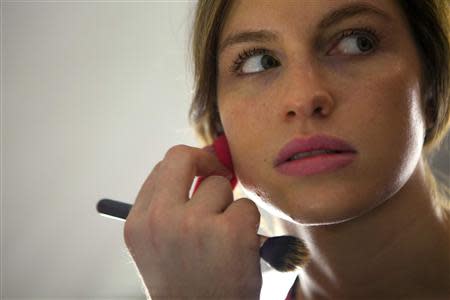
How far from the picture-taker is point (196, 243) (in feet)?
2.10

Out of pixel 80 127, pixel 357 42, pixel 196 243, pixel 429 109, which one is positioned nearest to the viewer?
pixel 196 243

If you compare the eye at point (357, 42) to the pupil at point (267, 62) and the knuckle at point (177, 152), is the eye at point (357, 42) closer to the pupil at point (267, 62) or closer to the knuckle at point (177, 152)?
the pupil at point (267, 62)

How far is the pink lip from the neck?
165 mm

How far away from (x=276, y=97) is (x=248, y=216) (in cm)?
20

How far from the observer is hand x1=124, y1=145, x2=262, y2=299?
0.63 meters

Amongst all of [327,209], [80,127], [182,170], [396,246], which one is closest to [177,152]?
[182,170]

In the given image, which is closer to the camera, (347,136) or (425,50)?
(347,136)

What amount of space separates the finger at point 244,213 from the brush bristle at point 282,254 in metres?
0.03

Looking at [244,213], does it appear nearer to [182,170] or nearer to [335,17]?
[182,170]

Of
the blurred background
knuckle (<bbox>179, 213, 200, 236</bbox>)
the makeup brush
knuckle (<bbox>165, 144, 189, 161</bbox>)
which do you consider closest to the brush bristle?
the makeup brush

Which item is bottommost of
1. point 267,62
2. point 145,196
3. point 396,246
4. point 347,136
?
point 396,246

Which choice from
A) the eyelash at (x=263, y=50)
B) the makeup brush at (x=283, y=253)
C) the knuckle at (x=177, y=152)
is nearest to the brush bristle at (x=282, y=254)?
the makeup brush at (x=283, y=253)

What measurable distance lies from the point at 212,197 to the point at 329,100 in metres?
0.23

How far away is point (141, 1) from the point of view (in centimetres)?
126
